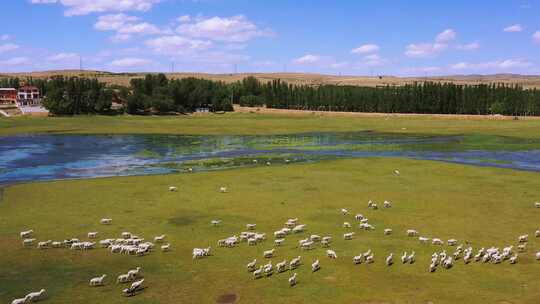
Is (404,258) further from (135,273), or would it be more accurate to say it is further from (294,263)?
(135,273)

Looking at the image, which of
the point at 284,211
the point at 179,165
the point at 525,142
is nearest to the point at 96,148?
the point at 179,165

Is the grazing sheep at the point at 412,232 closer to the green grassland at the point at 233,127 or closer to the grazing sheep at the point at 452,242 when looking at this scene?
the grazing sheep at the point at 452,242

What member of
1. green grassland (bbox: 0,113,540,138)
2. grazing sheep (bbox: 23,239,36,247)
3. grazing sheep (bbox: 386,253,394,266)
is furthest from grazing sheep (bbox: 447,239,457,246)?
green grassland (bbox: 0,113,540,138)

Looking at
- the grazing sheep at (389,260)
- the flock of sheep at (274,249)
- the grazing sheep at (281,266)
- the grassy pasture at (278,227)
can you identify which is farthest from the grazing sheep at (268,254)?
the grazing sheep at (389,260)

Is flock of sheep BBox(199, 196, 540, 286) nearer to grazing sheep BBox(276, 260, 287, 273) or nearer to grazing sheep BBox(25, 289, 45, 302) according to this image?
grazing sheep BBox(276, 260, 287, 273)

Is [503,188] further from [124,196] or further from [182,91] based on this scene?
[182,91]

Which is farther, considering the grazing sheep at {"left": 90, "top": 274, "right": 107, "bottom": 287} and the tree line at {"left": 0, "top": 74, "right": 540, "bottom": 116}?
the tree line at {"left": 0, "top": 74, "right": 540, "bottom": 116}
